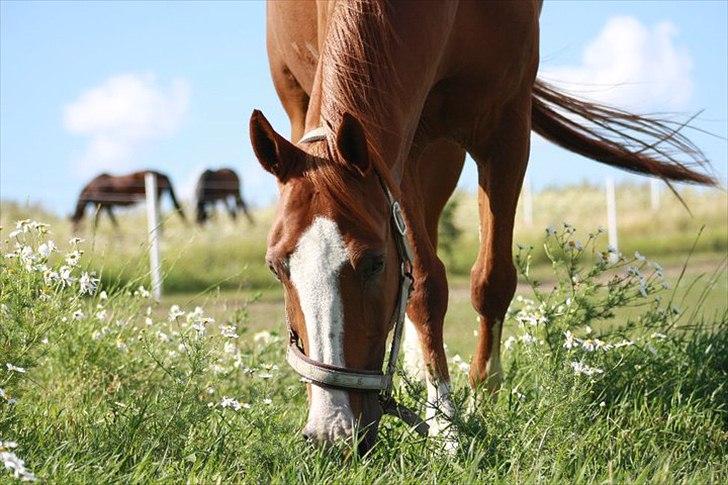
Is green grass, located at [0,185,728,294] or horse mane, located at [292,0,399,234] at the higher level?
horse mane, located at [292,0,399,234]

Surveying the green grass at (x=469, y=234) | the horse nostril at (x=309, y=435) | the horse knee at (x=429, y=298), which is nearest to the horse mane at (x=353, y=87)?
the horse nostril at (x=309, y=435)

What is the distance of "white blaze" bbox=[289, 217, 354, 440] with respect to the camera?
8.49 ft

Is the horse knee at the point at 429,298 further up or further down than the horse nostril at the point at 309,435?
further up

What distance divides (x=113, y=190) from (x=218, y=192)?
2.49m

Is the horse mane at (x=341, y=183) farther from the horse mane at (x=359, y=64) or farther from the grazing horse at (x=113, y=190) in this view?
the grazing horse at (x=113, y=190)

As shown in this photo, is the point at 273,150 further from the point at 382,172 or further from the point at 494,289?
the point at 494,289

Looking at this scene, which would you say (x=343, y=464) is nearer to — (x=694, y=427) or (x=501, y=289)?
(x=694, y=427)

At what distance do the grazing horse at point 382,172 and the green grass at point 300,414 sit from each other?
16cm

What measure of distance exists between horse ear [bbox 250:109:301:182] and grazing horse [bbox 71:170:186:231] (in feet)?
56.1

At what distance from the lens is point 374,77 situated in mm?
3059

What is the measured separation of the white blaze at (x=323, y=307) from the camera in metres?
→ 2.59

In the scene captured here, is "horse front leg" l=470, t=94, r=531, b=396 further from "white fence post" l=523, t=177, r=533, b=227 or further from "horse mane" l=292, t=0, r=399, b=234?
"white fence post" l=523, t=177, r=533, b=227

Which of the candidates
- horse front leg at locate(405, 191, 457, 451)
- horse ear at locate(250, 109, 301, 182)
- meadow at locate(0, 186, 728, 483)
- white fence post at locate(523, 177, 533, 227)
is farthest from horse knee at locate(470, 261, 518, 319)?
white fence post at locate(523, 177, 533, 227)

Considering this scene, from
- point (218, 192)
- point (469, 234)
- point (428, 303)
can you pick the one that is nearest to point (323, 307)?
point (428, 303)
